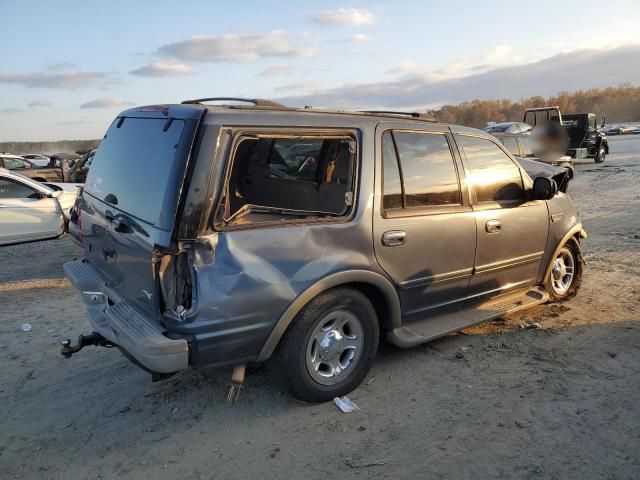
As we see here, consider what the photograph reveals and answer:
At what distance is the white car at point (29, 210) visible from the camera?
8.50 meters

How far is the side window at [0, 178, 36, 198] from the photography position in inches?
342

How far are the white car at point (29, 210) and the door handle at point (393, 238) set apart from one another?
7.20 meters

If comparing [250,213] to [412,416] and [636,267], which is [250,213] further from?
[636,267]

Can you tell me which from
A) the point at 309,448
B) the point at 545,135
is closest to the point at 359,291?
the point at 309,448

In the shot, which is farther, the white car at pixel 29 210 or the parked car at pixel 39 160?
Result: the parked car at pixel 39 160

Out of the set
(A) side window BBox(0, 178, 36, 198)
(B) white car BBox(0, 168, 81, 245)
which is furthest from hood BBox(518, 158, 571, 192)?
(A) side window BBox(0, 178, 36, 198)

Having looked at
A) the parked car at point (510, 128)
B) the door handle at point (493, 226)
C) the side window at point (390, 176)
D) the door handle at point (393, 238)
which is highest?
the parked car at point (510, 128)

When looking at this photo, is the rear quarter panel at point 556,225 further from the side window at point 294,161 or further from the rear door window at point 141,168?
the rear door window at point 141,168

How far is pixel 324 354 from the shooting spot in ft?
11.4

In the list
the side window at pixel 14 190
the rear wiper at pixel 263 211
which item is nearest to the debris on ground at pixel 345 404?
Result: the rear wiper at pixel 263 211

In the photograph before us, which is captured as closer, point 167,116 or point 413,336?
point 167,116

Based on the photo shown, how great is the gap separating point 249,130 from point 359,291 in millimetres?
1314

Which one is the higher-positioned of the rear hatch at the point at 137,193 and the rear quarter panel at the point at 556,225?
the rear hatch at the point at 137,193

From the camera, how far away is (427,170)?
395 centimetres
